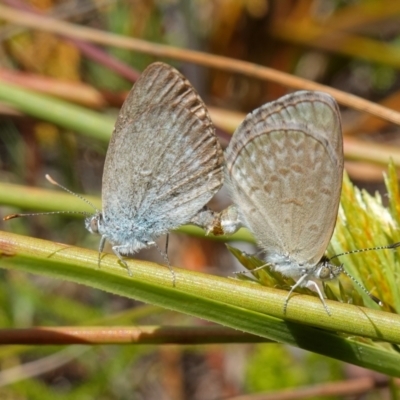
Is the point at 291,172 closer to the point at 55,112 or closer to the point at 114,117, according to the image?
the point at 55,112

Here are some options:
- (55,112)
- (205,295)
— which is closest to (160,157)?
(55,112)

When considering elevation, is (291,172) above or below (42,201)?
above

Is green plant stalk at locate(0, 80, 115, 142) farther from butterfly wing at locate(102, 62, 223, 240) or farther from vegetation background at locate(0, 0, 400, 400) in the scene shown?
vegetation background at locate(0, 0, 400, 400)

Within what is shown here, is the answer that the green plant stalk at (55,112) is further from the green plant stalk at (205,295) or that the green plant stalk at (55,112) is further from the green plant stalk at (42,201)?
the green plant stalk at (205,295)

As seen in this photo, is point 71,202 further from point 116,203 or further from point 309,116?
point 309,116

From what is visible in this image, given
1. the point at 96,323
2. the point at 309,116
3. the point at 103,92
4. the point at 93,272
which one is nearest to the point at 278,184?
the point at 309,116

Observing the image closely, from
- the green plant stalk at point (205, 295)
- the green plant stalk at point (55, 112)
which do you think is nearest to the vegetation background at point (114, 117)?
the green plant stalk at point (55, 112)
